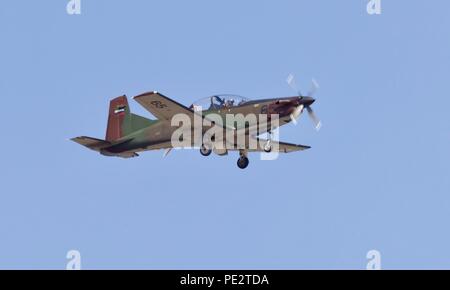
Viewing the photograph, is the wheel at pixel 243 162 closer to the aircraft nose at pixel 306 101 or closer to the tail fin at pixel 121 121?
the tail fin at pixel 121 121

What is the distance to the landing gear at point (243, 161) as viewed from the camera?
41.7 m

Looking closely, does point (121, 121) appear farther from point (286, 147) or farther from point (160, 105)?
point (286, 147)

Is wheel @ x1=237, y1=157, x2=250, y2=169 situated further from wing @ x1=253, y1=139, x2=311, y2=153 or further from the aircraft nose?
the aircraft nose

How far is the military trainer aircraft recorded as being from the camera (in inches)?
1540

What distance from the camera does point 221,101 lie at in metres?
39.9

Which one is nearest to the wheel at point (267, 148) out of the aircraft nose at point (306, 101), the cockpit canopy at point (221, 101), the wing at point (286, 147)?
the cockpit canopy at point (221, 101)

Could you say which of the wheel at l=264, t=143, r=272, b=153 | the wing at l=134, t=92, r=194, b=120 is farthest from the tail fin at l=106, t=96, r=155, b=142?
the wheel at l=264, t=143, r=272, b=153

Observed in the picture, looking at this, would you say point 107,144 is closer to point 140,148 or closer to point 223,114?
point 140,148

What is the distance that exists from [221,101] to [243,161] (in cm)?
319

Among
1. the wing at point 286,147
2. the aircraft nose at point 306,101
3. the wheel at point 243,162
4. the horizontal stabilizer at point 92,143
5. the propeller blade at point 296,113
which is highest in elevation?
the aircraft nose at point 306,101

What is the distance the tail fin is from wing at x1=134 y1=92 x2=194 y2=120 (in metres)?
1.81

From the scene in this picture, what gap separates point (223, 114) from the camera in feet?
131

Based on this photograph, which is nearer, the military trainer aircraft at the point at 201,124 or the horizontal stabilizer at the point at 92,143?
the military trainer aircraft at the point at 201,124

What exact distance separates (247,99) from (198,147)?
2.97 meters
